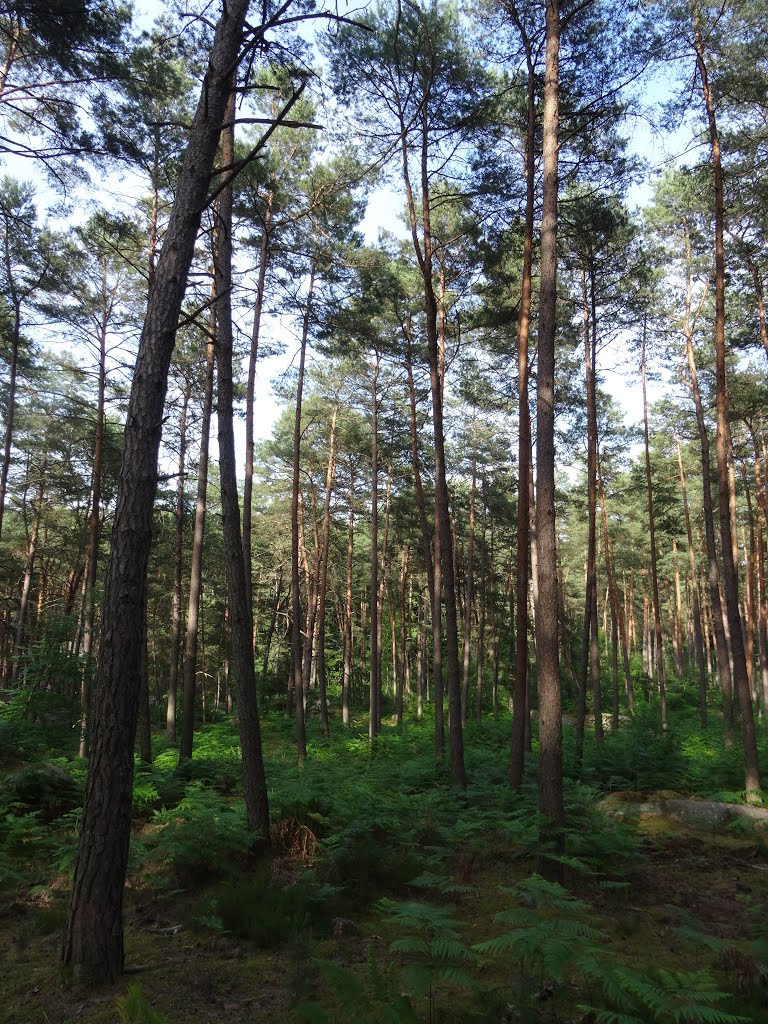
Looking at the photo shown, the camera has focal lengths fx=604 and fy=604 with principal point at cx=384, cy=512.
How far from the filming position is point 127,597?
4059 millimetres

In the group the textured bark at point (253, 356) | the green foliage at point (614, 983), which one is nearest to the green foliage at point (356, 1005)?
the green foliage at point (614, 983)

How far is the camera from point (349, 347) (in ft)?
55.7

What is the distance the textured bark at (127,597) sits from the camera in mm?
3742

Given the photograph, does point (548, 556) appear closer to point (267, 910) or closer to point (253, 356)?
point (267, 910)

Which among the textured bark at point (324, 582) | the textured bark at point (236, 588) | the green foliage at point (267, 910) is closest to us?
the green foliage at point (267, 910)

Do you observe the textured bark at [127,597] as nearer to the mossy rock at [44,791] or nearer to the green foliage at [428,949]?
the green foliage at [428,949]

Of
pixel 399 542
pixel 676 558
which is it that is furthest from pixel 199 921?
pixel 676 558

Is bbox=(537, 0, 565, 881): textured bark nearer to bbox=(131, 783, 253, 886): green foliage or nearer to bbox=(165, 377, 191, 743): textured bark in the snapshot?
bbox=(131, 783, 253, 886): green foliage

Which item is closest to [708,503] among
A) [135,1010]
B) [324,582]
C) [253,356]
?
[324,582]

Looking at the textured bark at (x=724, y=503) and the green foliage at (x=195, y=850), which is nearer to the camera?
the green foliage at (x=195, y=850)

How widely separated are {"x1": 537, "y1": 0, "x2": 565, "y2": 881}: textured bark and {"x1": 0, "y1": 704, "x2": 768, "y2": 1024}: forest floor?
0.41m

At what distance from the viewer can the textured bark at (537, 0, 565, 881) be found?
6488mm

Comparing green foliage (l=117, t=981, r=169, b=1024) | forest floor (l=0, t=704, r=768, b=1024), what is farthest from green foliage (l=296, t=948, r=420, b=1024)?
green foliage (l=117, t=981, r=169, b=1024)

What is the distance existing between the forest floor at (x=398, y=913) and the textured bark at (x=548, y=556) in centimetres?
41
